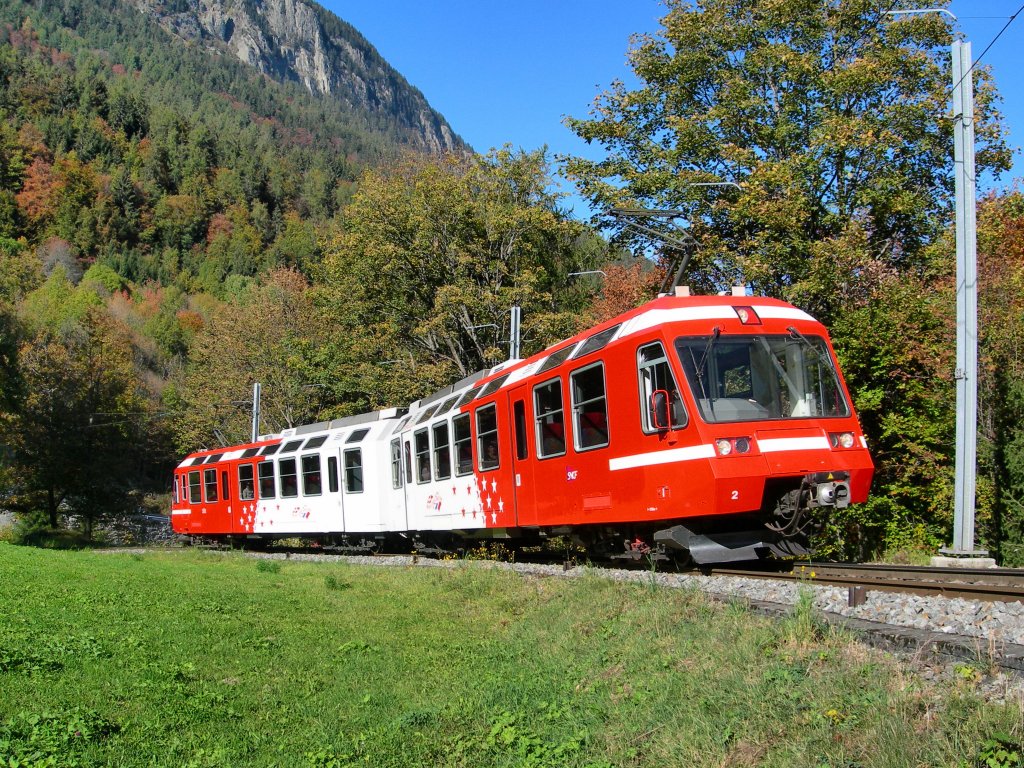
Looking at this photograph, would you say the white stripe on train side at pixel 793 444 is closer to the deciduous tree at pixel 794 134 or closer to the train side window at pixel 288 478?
the deciduous tree at pixel 794 134

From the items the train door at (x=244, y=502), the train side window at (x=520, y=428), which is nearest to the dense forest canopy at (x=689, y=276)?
the train side window at (x=520, y=428)

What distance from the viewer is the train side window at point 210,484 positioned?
29425 mm

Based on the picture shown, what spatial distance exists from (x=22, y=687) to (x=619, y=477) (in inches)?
266

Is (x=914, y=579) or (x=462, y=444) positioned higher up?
(x=462, y=444)

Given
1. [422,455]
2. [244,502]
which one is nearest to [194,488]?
[244,502]

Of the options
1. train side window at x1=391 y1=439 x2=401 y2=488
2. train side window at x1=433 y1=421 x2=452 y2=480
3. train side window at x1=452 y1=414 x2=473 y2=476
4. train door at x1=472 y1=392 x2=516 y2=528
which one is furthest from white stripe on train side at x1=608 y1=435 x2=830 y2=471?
train side window at x1=391 y1=439 x2=401 y2=488

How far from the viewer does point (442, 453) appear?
16.9 m

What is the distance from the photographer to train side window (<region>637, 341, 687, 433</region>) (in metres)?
10.2

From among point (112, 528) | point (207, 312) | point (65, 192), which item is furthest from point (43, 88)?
point (112, 528)

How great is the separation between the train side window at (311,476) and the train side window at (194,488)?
29.2ft

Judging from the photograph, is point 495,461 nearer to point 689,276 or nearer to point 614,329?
point 614,329

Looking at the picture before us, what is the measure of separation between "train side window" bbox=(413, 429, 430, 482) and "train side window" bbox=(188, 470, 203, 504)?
15.2 m

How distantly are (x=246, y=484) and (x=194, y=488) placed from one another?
5.79 metres

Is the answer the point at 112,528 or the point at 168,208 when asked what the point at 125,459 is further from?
the point at 168,208
